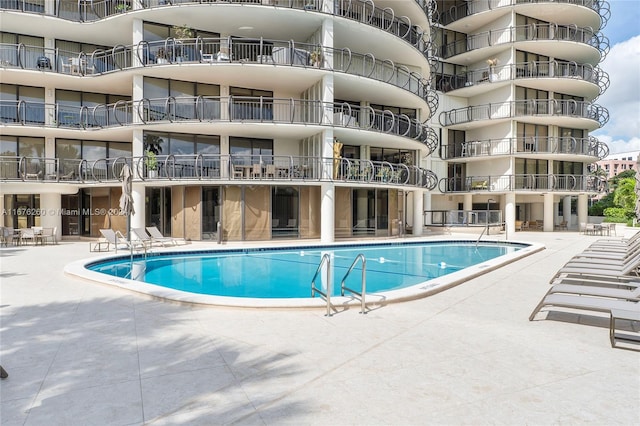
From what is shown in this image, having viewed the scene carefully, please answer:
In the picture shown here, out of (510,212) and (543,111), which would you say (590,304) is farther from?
(543,111)

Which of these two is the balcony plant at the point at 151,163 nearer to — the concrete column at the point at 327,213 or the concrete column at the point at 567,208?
the concrete column at the point at 327,213

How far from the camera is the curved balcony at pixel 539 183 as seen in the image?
85.7 feet

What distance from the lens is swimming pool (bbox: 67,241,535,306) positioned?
7793mm

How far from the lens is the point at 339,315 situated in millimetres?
6000

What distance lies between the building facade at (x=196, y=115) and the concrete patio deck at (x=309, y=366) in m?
11.7

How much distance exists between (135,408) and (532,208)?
109 ft

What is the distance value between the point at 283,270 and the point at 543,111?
24.6 meters

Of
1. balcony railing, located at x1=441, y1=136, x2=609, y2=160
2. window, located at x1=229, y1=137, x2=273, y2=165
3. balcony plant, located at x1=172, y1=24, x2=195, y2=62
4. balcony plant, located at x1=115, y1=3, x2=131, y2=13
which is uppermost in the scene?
balcony plant, located at x1=115, y1=3, x2=131, y2=13

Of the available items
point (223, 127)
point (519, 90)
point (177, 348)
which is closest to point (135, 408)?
point (177, 348)

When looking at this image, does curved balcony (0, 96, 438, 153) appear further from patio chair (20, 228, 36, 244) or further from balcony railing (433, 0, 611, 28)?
balcony railing (433, 0, 611, 28)

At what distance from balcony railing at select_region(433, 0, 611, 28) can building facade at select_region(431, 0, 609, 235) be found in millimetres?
73

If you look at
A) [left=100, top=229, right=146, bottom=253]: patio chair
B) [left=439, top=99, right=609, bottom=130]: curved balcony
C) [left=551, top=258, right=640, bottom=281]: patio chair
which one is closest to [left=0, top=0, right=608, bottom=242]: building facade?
[left=100, top=229, right=146, bottom=253]: patio chair

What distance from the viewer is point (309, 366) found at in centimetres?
401

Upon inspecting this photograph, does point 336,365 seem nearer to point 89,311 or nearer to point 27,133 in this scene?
point 89,311
